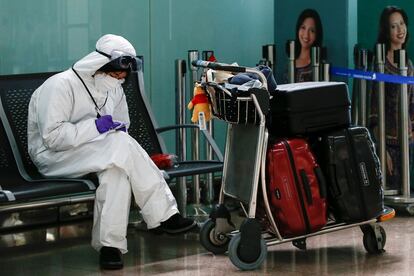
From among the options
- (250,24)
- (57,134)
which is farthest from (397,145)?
(57,134)

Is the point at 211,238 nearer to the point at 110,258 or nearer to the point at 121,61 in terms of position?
the point at 110,258

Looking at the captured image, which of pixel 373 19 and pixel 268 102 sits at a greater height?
pixel 373 19

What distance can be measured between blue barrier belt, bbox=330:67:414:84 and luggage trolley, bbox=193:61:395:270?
1.46 meters

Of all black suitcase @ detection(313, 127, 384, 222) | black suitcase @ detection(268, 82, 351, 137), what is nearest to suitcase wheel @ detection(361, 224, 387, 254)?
black suitcase @ detection(313, 127, 384, 222)

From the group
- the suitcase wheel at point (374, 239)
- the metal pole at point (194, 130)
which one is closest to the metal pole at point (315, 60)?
the metal pole at point (194, 130)

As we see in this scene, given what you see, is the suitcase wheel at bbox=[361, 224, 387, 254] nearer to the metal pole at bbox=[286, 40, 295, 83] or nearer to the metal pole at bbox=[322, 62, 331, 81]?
the metal pole at bbox=[322, 62, 331, 81]

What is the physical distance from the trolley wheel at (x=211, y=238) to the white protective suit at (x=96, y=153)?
0.21 metres

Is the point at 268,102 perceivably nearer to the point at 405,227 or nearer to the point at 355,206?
the point at 355,206

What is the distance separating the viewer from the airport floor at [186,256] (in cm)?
537

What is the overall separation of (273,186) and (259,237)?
275 millimetres

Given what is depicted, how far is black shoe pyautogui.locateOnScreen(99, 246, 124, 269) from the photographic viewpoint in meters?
5.42

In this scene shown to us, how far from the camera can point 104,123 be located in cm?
562

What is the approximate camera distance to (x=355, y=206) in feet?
18.0

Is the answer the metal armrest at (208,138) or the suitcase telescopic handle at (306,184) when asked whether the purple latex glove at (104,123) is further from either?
the suitcase telescopic handle at (306,184)
